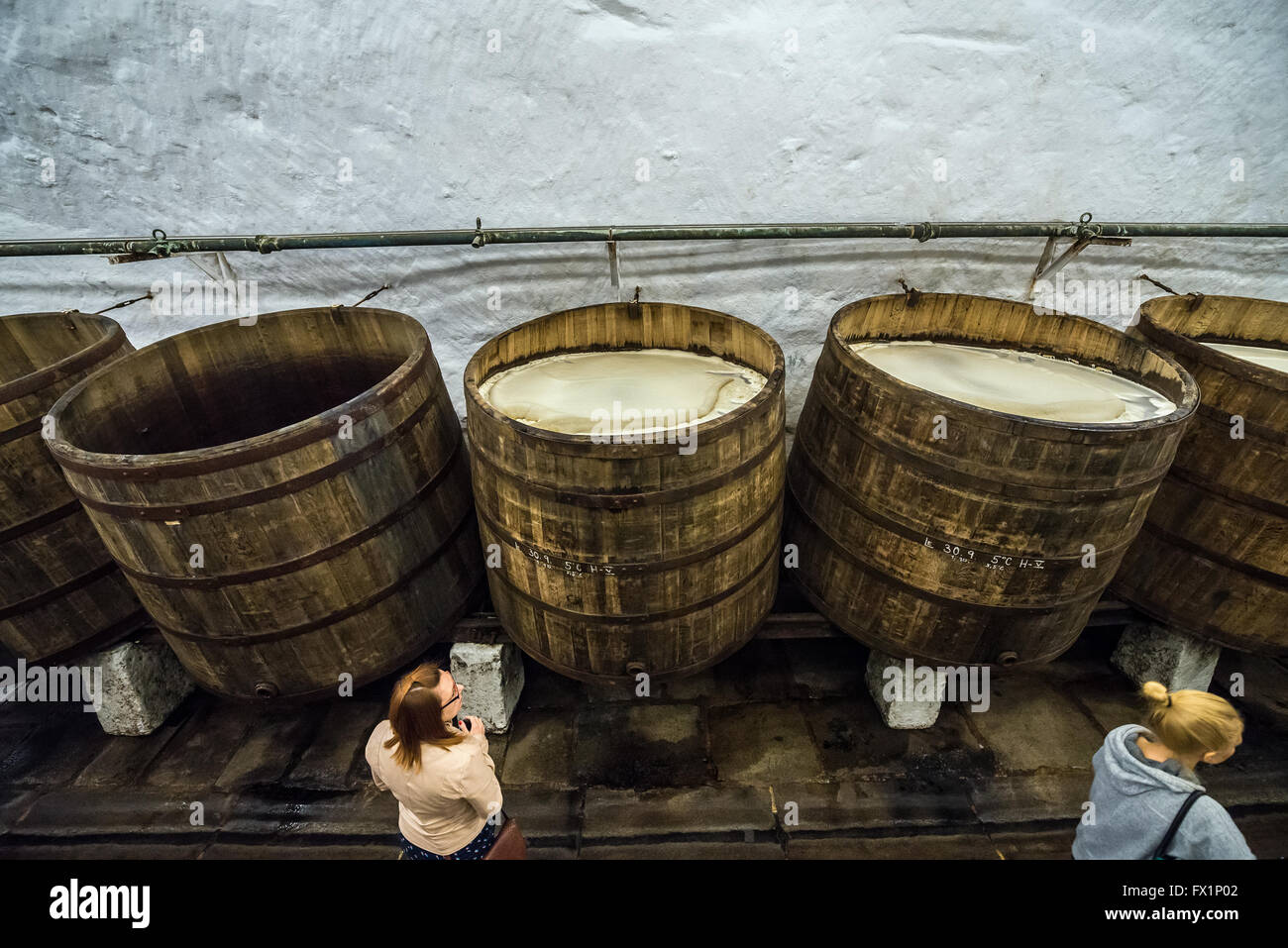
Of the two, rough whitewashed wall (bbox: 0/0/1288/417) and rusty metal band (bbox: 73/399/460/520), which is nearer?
rusty metal band (bbox: 73/399/460/520)

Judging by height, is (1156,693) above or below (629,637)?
above

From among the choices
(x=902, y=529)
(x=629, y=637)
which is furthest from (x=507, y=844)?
(x=902, y=529)

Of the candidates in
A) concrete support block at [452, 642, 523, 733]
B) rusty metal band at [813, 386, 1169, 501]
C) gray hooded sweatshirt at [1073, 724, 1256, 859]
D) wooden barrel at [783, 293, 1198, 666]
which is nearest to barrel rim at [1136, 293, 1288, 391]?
wooden barrel at [783, 293, 1198, 666]

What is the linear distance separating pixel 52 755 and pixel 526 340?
3.57m

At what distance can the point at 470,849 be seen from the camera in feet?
7.11

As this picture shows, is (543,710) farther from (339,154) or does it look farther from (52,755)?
(339,154)

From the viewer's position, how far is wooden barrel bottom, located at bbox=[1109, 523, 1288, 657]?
9.33 ft

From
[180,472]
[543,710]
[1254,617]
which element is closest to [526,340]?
[180,472]

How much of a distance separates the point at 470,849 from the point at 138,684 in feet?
7.86

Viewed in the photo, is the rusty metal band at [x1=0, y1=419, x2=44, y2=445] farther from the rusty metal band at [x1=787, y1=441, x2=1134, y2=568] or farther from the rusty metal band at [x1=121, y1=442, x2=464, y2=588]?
the rusty metal band at [x1=787, y1=441, x2=1134, y2=568]

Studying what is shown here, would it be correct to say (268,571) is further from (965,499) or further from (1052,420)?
(1052,420)

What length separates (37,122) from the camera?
3.37 metres

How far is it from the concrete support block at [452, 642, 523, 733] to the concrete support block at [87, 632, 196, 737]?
1.73 meters
